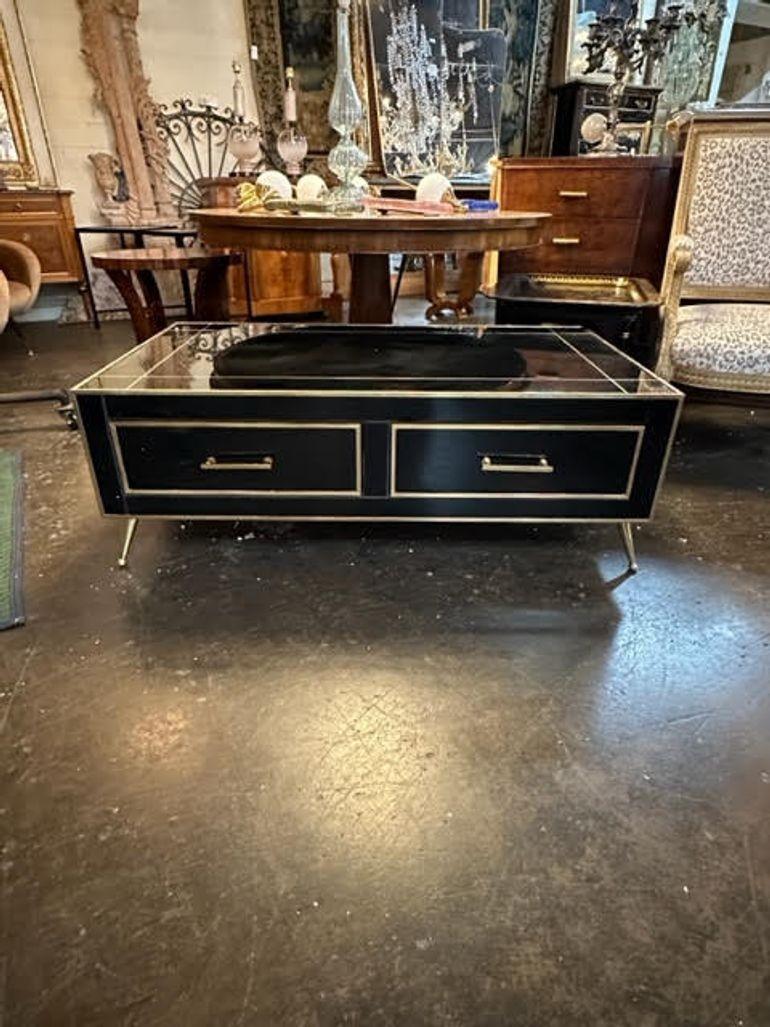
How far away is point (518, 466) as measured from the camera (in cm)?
135

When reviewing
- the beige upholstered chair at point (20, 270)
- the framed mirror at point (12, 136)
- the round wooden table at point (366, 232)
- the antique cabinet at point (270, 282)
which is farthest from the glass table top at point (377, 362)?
the framed mirror at point (12, 136)

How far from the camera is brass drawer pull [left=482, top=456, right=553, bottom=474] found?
135cm

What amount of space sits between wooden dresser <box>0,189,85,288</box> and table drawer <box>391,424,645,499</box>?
3534mm

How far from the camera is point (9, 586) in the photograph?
141 cm

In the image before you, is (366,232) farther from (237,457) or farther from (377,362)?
(237,457)

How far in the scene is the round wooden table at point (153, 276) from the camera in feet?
8.48

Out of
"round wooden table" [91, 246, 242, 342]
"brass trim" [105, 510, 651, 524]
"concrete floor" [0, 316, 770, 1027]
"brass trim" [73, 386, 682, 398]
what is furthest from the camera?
"round wooden table" [91, 246, 242, 342]

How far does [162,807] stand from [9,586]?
80cm

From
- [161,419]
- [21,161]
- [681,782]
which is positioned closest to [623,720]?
[681,782]

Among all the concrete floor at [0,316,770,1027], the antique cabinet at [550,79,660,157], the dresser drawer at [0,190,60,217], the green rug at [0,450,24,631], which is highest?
the antique cabinet at [550,79,660,157]

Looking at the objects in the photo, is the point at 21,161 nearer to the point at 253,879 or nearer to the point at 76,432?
the point at 76,432

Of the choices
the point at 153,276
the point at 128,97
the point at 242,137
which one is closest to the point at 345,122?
the point at 153,276

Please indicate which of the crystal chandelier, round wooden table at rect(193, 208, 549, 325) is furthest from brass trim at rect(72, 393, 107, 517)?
the crystal chandelier

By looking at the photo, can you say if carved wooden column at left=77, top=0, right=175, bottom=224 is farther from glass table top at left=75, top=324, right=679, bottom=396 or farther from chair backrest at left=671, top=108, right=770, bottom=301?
chair backrest at left=671, top=108, right=770, bottom=301
